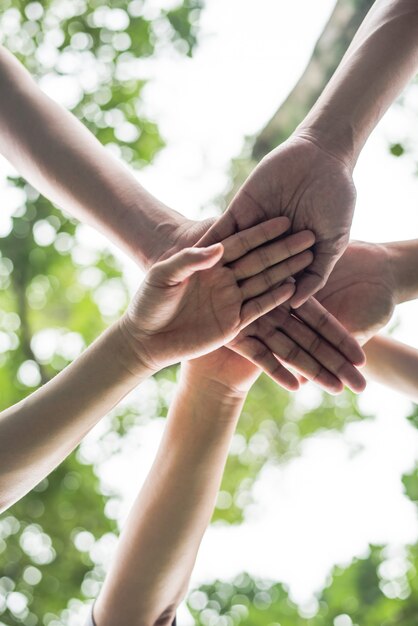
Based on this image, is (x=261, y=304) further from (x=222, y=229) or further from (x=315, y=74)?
(x=315, y=74)

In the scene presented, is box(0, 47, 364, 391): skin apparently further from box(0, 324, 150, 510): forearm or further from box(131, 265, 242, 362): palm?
box(0, 324, 150, 510): forearm

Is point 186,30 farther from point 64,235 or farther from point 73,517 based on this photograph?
point 73,517

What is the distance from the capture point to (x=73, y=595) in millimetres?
3639

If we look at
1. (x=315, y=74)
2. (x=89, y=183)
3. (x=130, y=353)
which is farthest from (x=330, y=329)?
(x=315, y=74)

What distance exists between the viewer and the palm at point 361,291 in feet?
7.06

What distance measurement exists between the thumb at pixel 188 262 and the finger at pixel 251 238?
29cm

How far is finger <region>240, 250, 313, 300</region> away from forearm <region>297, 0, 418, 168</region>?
12.6 inches

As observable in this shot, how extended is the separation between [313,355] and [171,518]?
0.63 m

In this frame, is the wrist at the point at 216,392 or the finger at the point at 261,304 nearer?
the finger at the point at 261,304

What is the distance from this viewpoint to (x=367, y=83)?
2043 mm

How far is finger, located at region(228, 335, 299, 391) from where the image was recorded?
6.44 feet

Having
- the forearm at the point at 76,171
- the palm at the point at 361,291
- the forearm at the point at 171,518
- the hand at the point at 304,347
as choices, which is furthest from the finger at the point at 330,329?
the forearm at the point at 76,171

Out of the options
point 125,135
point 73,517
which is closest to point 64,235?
point 125,135

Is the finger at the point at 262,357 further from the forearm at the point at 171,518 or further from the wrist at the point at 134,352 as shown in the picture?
the wrist at the point at 134,352
